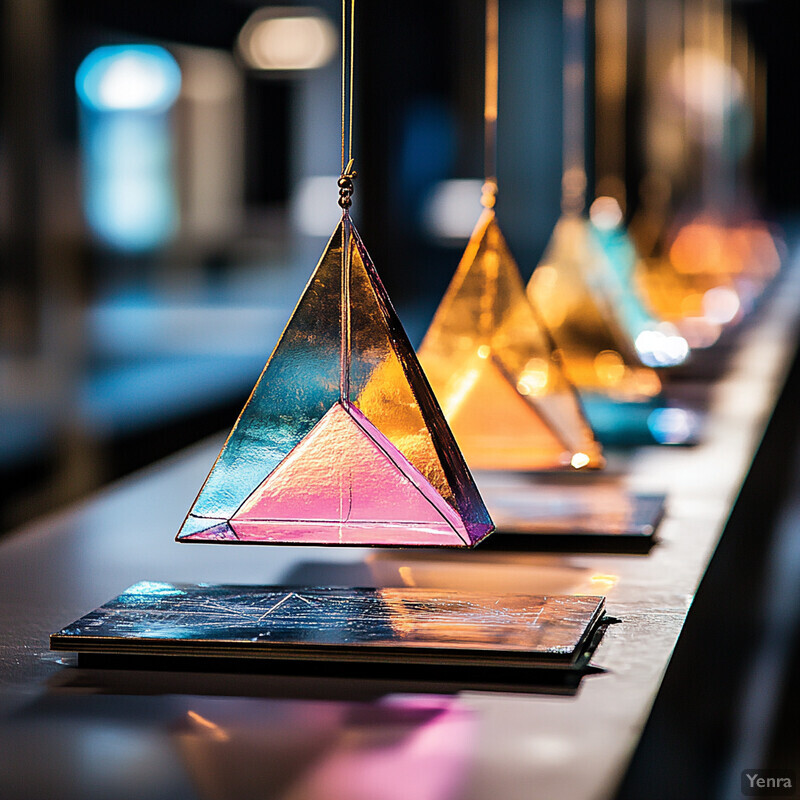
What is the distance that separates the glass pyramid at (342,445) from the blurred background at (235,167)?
3.01 m

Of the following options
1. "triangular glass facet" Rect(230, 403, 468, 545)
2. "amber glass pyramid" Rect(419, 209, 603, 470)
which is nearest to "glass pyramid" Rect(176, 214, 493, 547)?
"triangular glass facet" Rect(230, 403, 468, 545)

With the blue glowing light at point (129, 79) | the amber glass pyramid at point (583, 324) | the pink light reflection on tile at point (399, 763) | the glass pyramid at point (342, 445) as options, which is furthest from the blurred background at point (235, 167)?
the pink light reflection on tile at point (399, 763)

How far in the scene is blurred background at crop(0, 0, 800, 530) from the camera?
4.62 meters

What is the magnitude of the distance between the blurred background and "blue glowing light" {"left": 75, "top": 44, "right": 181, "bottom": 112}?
0.04 ft

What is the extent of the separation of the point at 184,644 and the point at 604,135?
16.5ft

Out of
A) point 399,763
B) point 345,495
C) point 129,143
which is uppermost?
point 129,143

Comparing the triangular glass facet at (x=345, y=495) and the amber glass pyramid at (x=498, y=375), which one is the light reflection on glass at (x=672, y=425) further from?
the triangular glass facet at (x=345, y=495)

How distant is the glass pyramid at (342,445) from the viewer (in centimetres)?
89

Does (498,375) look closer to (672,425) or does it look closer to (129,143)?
(672,425)

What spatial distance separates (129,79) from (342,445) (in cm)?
549

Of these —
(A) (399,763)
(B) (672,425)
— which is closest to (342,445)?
(A) (399,763)

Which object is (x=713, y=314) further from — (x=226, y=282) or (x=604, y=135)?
(x=226, y=282)

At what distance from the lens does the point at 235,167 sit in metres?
7.60

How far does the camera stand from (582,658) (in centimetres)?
83
